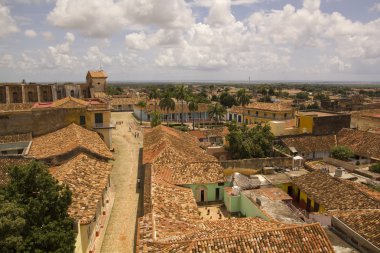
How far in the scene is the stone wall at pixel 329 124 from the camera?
39625 millimetres

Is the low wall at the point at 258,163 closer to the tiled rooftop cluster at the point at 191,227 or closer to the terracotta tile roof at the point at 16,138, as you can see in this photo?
the tiled rooftop cluster at the point at 191,227

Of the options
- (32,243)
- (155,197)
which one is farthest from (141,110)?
(32,243)

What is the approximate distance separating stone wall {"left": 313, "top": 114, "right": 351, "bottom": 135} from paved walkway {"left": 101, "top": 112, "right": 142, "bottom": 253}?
22.5 m

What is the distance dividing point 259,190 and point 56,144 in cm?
1818

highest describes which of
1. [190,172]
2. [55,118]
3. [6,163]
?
[55,118]

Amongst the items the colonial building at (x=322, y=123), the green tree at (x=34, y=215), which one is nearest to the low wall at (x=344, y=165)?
the colonial building at (x=322, y=123)

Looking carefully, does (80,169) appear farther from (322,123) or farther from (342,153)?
(322,123)

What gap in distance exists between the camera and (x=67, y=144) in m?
27.5

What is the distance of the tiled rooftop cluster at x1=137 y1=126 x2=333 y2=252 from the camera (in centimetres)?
1298

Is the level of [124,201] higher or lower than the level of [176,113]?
lower

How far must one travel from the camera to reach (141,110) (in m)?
65.7

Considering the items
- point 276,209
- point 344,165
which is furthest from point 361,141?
point 276,209

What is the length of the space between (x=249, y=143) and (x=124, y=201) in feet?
49.8

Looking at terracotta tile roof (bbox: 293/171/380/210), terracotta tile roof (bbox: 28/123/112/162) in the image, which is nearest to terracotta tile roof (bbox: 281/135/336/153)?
terracotta tile roof (bbox: 293/171/380/210)
